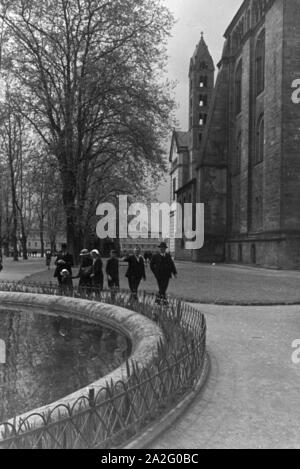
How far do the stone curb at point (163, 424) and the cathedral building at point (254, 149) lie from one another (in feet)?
86.6

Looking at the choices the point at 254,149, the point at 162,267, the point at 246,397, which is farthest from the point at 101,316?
the point at 254,149

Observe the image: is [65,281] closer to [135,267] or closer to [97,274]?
[97,274]

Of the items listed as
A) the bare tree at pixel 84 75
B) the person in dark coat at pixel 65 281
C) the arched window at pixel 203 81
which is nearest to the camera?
the person in dark coat at pixel 65 281

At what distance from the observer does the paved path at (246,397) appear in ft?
14.4

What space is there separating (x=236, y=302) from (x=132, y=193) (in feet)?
58.7

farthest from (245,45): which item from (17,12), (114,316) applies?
(114,316)

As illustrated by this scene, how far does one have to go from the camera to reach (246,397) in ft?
18.7

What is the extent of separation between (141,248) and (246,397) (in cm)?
2598

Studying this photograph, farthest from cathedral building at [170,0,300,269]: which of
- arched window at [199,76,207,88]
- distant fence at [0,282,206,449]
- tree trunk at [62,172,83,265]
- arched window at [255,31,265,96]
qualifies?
distant fence at [0,282,206,449]

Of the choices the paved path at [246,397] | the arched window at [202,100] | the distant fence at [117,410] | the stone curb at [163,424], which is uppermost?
the arched window at [202,100]

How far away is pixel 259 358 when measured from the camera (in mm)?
7730

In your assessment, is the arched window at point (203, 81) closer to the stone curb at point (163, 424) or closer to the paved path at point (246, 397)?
the paved path at point (246, 397)

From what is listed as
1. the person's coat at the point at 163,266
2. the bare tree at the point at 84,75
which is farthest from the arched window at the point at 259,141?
the person's coat at the point at 163,266

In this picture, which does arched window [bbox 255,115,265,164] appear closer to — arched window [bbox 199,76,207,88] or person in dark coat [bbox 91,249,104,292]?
person in dark coat [bbox 91,249,104,292]
